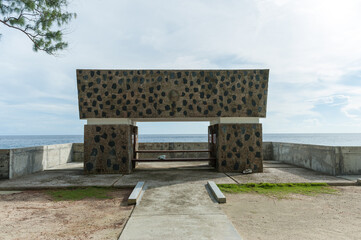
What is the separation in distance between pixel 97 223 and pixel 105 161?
209 inches

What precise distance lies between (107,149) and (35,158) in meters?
3.32

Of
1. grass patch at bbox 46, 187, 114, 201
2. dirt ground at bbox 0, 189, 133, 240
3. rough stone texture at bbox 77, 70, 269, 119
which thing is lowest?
grass patch at bbox 46, 187, 114, 201

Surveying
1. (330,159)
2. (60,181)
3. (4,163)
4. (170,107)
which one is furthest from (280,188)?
(4,163)

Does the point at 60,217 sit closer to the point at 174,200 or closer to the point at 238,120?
the point at 174,200

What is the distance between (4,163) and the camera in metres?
8.62

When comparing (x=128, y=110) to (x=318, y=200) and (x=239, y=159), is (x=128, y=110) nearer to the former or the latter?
(x=239, y=159)

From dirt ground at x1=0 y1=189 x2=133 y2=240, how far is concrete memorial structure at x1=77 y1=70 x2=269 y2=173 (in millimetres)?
3240

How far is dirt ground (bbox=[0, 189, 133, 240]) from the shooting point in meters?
3.93

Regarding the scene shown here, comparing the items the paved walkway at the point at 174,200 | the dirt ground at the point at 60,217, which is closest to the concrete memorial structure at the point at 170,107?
the paved walkway at the point at 174,200

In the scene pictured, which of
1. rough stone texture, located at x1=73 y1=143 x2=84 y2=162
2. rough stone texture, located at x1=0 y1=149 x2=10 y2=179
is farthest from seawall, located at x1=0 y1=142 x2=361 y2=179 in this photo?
rough stone texture, located at x1=73 y1=143 x2=84 y2=162

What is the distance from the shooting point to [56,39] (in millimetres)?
9312

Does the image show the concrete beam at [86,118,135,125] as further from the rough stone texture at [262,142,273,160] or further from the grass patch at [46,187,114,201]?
Answer: the rough stone texture at [262,142,273,160]

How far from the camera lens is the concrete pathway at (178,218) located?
147 inches

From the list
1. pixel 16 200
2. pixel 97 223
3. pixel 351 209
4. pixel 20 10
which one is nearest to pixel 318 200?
pixel 351 209
